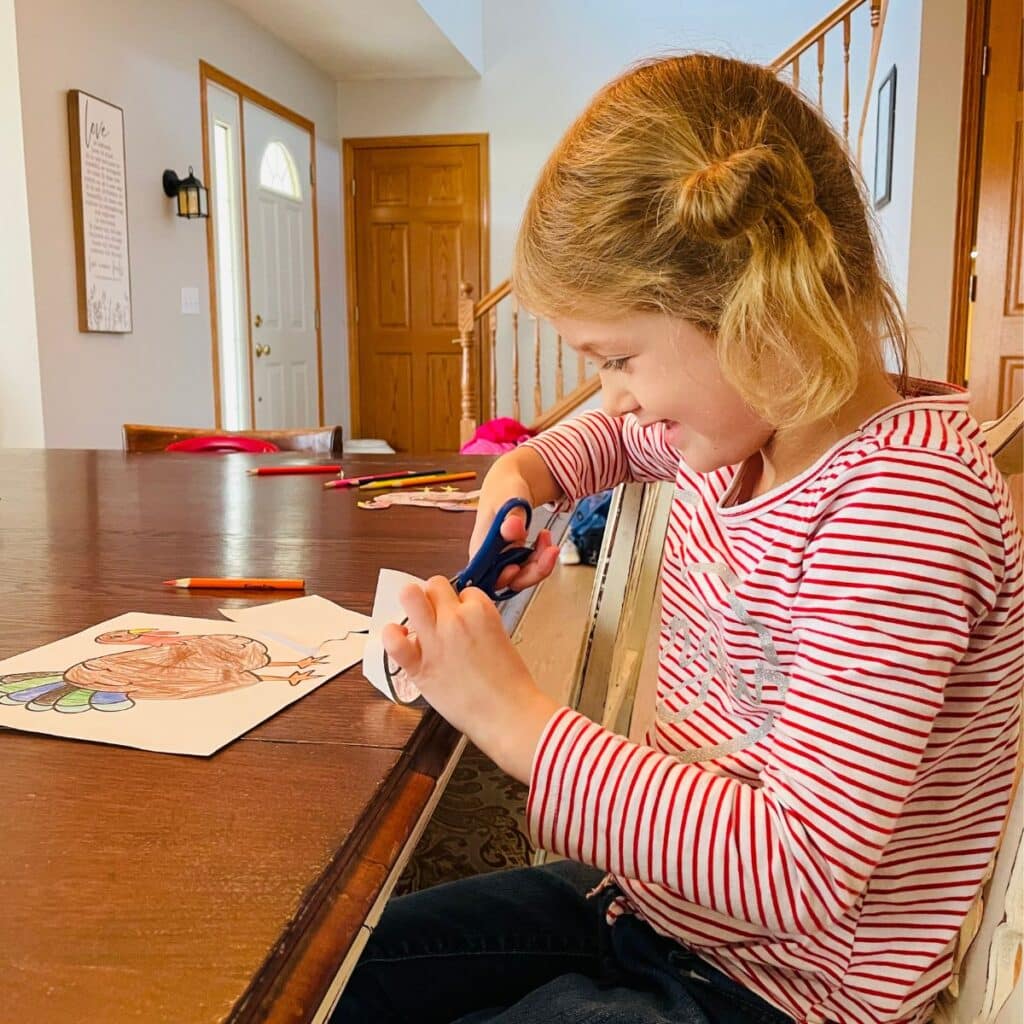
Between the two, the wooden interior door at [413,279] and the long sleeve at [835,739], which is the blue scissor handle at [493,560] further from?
the wooden interior door at [413,279]

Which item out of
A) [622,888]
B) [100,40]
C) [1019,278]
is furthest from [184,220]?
[622,888]

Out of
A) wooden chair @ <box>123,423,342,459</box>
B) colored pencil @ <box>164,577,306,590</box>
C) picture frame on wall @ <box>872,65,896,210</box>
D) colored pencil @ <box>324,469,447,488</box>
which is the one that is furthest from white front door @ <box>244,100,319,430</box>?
colored pencil @ <box>164,577,306,590</box>

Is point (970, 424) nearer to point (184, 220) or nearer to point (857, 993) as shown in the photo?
point (857, 993)

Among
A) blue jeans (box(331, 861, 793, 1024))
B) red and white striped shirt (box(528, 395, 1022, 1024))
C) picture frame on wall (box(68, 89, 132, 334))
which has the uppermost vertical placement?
picture frame on wall (box(68, 89, 132, 334))

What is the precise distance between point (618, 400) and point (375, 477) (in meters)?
0.90

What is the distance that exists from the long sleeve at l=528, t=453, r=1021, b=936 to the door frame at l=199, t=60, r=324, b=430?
15.9 feet

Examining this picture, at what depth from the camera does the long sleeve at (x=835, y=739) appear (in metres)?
0.55

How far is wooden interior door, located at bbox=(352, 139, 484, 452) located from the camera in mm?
6785

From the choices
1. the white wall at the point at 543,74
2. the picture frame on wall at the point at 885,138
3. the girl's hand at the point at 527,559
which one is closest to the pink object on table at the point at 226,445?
the girl's hand at the point at 527,559

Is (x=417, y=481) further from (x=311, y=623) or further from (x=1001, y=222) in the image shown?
(x=1001, y=222)

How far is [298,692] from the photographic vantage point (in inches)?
24.4

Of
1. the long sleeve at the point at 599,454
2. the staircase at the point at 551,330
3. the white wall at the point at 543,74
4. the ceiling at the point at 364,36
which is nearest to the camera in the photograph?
the long sleeve at the point at 599,454

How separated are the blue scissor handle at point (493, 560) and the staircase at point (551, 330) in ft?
12.7

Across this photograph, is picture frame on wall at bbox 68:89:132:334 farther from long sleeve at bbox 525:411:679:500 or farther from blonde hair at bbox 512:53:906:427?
blonde hair at bbox 512:53:906:427
